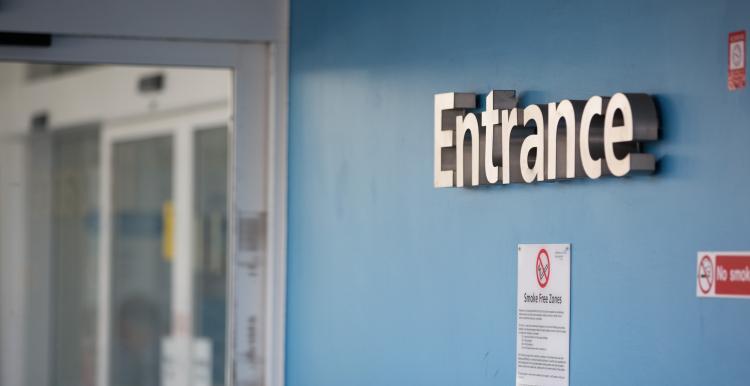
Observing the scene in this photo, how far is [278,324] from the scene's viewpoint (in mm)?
4070

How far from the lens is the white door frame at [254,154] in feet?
13.3

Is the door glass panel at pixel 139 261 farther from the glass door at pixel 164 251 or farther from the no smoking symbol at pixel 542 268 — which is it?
the no smoking symbol at pixel 542 268

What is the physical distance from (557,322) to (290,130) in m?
1.59

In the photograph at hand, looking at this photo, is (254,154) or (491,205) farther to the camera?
(254,154)

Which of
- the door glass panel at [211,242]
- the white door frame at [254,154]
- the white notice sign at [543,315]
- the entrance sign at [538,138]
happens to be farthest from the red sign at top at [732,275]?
the door glass panel at [211,242]

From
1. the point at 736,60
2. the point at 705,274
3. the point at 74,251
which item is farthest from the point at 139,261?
the point at 736,60

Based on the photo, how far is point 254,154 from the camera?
4105 millimetres

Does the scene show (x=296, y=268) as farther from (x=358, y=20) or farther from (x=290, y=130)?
(x=358, y=20)

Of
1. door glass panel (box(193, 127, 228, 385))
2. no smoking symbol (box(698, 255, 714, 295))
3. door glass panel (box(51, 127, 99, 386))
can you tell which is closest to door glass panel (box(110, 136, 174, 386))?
door glass panel (box(51, 127, 99, 386))

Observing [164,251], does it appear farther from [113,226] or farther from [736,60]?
[736,60]

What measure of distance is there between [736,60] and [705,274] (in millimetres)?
415

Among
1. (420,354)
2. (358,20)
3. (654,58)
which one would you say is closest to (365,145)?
(358,20)

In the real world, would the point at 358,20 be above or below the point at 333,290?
above

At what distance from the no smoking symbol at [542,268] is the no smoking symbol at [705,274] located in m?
0.52
